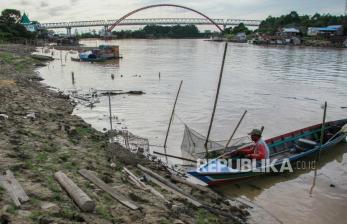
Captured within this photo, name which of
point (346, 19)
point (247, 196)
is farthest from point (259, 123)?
point (346, 19)

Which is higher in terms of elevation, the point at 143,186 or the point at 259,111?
the point at 143,186

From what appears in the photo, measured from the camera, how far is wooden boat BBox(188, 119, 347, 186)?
1222cm

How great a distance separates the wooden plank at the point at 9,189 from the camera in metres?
6.84

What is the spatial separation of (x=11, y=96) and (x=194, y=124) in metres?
11.2

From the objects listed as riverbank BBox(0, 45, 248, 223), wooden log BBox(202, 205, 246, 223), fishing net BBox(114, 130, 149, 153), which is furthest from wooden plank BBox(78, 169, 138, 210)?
fishing net BBox(114, 130, 149, 153)

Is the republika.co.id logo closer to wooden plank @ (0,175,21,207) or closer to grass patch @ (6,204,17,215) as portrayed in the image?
wooden plank @ (0,175,21,207)

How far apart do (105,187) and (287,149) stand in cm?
1020

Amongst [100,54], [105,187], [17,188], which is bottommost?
[105,187]

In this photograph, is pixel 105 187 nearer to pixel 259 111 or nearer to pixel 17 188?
pixel 17 188

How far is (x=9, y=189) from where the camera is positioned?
736 centimetres

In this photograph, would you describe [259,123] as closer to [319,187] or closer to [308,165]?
[308,165]

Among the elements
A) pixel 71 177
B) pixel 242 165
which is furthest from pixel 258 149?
pixel 71 177

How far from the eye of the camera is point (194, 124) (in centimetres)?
2272

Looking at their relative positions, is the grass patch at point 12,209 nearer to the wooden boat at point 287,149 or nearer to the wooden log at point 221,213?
the wooden log at point 221,213
